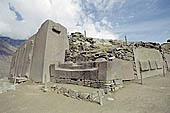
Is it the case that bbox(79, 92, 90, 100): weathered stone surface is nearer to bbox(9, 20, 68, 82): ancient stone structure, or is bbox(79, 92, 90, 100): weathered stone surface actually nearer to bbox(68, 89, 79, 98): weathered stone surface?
bbox(68, 89, 79, 98): weathered stone surface

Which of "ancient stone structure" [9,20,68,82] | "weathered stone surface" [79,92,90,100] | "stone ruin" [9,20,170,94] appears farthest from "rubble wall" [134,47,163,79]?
"ancient stone structure" [9,20,68,82]

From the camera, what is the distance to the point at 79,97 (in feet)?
19.9

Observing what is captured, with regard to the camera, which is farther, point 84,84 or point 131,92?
point 84,84

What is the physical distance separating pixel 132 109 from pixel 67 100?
3.31 metres

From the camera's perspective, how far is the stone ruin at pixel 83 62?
7133 millimetres

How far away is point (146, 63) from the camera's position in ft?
34.8

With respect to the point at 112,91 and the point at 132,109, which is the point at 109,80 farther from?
the point at 132,109

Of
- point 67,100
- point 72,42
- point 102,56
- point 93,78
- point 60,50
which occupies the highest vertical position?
point 72,42

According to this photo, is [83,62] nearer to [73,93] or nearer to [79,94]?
[73,93]

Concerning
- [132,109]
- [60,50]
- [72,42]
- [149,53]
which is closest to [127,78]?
[132,109]

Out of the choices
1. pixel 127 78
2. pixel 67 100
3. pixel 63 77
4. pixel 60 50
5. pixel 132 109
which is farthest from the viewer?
pixel 60 50

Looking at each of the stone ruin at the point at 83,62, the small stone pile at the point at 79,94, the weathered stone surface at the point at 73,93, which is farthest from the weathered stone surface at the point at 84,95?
the stone ruin at the point at 83,62

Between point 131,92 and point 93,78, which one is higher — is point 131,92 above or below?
below

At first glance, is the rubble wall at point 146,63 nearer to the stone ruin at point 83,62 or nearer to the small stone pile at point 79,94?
the stone ruin at point 83,62
